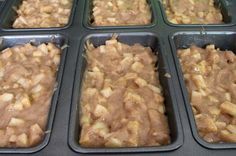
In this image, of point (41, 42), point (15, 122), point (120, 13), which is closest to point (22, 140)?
point (15, 122)

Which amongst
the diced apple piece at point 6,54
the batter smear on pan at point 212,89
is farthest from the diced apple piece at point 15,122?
the batter smear on pan at point 212,89

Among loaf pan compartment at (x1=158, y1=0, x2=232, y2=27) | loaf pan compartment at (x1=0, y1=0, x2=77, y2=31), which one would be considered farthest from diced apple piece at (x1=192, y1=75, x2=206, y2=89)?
loaf pan compartment at (x1=0, y1=0, x2=77, y2=31)

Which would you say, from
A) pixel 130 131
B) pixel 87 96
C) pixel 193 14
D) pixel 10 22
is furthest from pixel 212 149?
pixel 10 22

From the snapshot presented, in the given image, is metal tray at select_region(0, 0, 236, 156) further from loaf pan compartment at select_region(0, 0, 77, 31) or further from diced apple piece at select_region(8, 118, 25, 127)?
diced apple piece at select_region(8, 118, 25, 127)

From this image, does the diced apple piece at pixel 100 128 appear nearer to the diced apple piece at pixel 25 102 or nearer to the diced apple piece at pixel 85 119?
the diced apple piece at pixel 85 119

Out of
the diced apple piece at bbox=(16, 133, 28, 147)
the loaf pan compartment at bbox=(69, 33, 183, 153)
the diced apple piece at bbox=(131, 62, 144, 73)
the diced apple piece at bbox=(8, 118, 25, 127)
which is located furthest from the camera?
the diced apple piece at bbox=(131, 62, 144, 73)
